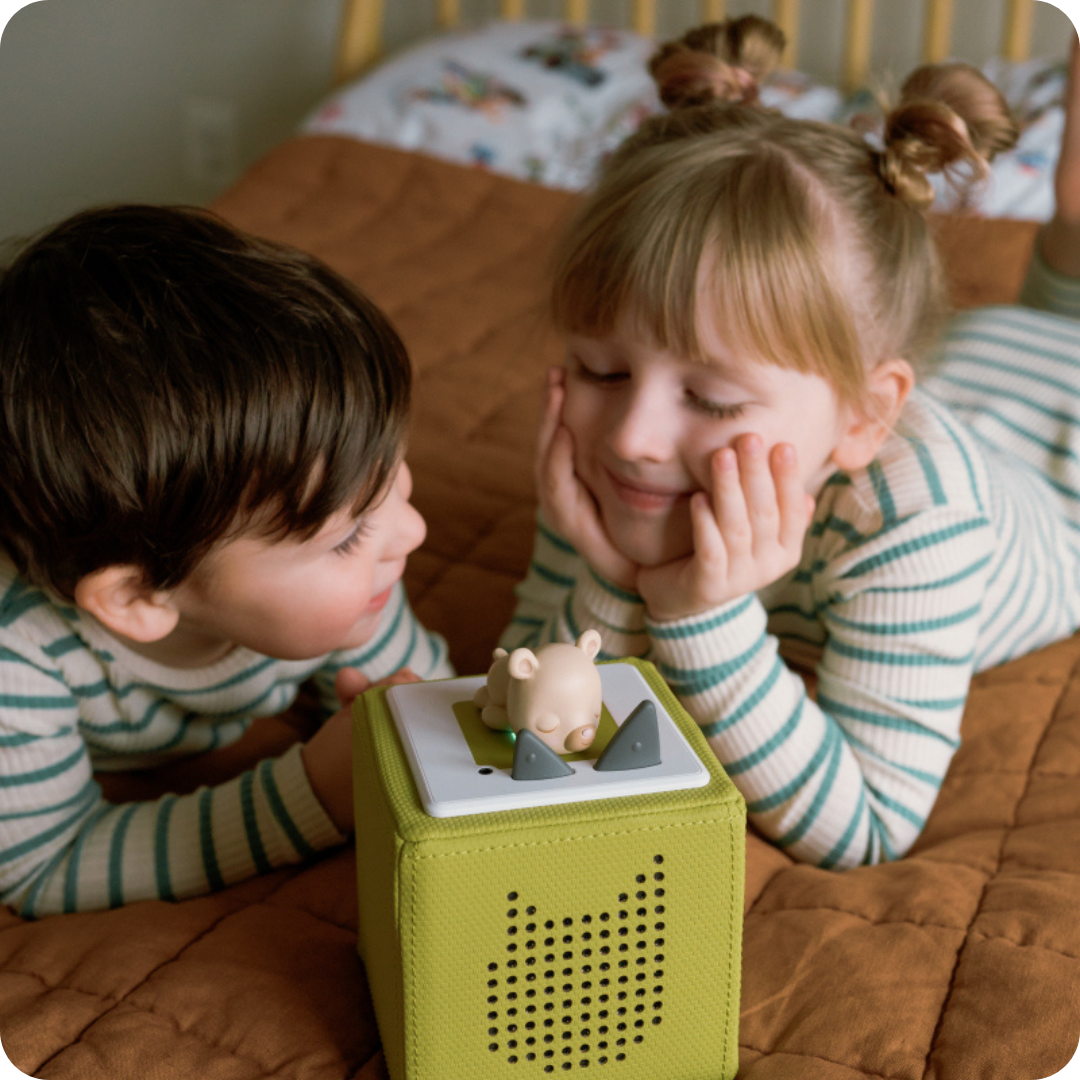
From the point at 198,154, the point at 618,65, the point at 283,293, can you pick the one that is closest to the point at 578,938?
the point at 283,293

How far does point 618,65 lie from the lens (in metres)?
2.29

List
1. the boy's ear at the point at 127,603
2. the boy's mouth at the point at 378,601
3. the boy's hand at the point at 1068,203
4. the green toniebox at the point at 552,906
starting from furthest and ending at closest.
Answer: the boy's hand at the point at 1068,203
the boy's mouth at the point at 378,601
the boy's ear at the point at 127,603
the green toniebox at the point at 552,906

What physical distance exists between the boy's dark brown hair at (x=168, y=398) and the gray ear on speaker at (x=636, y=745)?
0.29 metres

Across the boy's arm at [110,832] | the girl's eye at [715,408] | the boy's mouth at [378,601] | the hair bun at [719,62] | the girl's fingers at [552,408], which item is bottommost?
the boy's arm at [110,832]

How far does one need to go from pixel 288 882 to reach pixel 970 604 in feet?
A: 1.81

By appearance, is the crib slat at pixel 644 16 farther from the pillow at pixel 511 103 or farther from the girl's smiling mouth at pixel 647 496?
the girl's smiling mouth at pixel 647 496

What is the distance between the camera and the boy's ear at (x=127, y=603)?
76 cm

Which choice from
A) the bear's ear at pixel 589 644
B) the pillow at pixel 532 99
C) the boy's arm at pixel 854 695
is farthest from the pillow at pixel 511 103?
the bear's ear at pixel 589 644

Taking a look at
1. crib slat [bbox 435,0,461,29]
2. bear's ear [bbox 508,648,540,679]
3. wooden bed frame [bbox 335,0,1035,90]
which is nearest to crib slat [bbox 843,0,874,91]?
wooden bed frame [bbox 335,0,1035,90]

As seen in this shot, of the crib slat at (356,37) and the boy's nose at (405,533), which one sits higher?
the boy's nose at (405,533)

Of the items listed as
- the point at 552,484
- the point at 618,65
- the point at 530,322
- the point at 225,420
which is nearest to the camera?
the point at 225,420

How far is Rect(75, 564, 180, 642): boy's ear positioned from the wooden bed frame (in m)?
1.80

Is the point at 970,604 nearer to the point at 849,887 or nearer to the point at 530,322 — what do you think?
the point at 849,887

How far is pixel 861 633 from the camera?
0.91 meters
